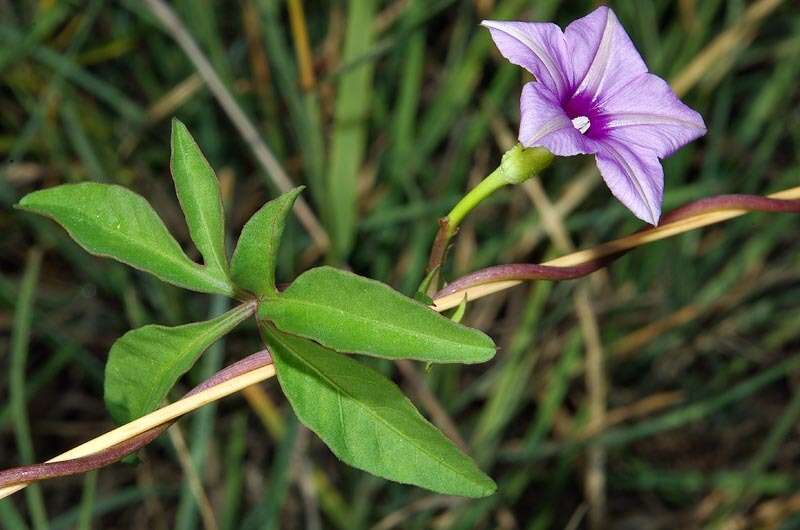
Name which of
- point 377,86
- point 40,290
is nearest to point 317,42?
point 377,86

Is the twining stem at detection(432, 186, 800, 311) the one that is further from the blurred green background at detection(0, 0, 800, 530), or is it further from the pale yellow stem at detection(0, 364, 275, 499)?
the blurred green background at detection(0, 0, 800, 530)

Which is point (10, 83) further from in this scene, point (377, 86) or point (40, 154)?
point (377, 86)

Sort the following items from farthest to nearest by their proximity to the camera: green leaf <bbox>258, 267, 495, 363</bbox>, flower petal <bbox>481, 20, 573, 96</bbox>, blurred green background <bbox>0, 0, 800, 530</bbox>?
blurred green background <bbox>0, 0, 800, 530</bbox>, flower petal <bbox>481, 20, 573, 96</bbox>, green leaf <bbox>258, 267, 495, 363</bbox>

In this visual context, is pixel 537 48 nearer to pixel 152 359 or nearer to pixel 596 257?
pixel 596 257

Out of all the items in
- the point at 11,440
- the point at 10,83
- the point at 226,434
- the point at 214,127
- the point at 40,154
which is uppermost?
the point at 10,83

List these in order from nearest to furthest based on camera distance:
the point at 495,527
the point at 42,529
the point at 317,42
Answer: the point at 42,529, the point at 495,527, the point at 317,42

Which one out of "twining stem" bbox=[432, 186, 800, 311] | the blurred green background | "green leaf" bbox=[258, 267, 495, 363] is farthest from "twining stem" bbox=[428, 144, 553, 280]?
the blurred green background

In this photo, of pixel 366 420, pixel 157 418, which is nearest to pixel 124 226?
pixel 157 418
